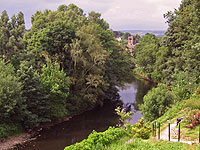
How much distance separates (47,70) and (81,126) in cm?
699

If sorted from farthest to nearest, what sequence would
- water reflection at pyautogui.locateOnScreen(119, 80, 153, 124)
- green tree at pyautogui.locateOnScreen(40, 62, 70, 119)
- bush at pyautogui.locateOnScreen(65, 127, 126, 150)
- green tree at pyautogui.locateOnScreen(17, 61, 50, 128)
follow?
water reflection at pyautogui.locateOnScreen(119, 80, 153, 124) < green tree at pyautogui.locateOnScreen(40, 62, 70, 119) < green tree at pyautogui.locateOnScreen(17, 61, 50, 128) < bush at pyautogui.locateOnScreen(65, 127, 126, 150)

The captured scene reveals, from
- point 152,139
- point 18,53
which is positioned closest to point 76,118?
point 18,53

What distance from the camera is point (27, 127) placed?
21984mm

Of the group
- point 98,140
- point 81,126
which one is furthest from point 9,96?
point 98,140

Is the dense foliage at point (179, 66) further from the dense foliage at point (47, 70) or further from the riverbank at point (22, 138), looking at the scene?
the riverbank at point (22, 138)

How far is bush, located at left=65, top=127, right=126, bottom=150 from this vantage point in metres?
10.6

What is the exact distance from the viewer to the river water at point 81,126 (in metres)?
20.4

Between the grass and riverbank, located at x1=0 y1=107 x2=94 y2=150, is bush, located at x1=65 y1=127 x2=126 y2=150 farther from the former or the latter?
riverbank, located at x1=0 y1=107 x2=94 y2=150

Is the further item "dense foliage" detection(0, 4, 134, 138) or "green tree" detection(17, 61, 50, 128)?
"green tree" detection(17, 61, 50, 128)

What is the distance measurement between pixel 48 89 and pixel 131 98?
1823cm

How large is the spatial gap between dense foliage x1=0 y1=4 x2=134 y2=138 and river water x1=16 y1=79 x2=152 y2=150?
1.32m

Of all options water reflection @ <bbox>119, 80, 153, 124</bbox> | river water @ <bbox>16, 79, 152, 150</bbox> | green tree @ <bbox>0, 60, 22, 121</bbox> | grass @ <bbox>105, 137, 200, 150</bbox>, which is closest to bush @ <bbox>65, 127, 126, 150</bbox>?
grass @ <bbox>105, 137, 200, 150</bbox>

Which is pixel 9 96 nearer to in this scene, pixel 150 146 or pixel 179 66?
pixel 150 146

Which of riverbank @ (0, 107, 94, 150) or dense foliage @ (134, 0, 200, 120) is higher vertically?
dense foliage @ (134, 0, 200, 120)
